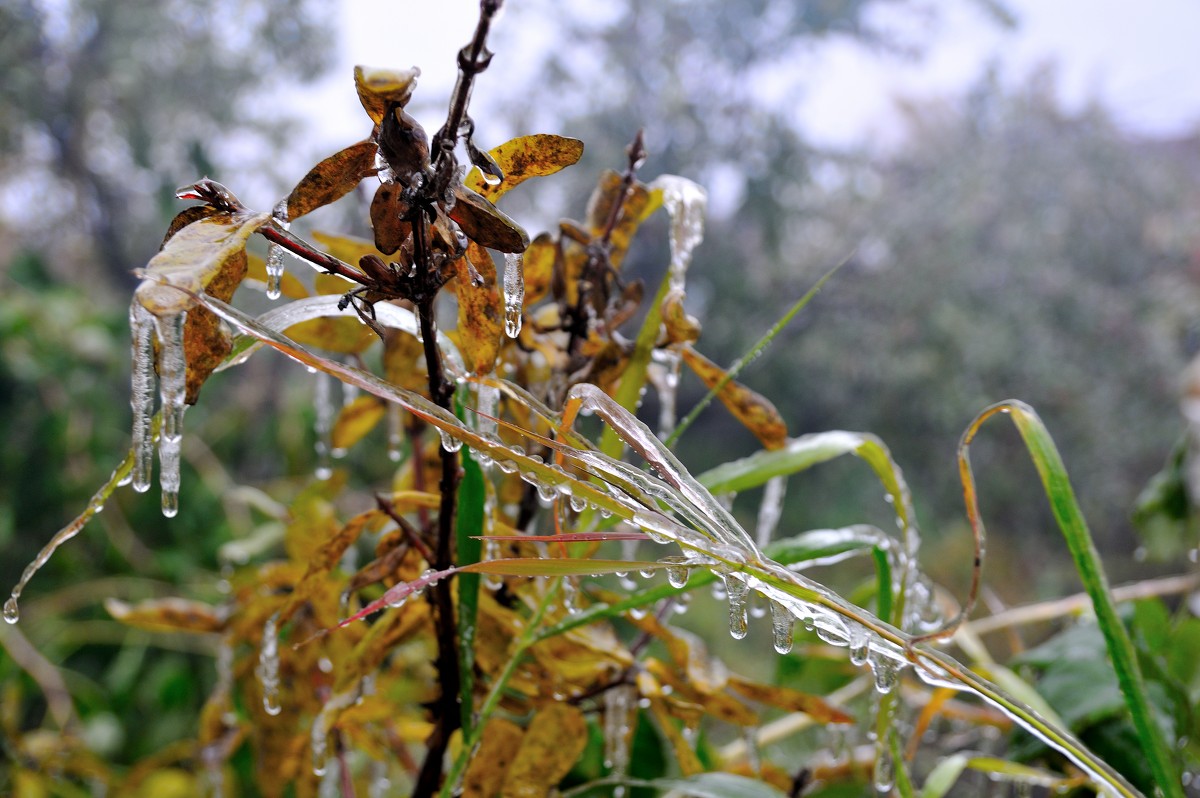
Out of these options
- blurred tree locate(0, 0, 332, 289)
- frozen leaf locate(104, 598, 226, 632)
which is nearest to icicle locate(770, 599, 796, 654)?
frozen leaf locate(104, 598, 226, 632)

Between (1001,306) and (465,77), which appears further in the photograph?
(1001,306)

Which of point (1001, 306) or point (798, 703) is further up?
point (1001, 306)

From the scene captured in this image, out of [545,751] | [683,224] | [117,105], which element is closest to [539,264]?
[683,224]

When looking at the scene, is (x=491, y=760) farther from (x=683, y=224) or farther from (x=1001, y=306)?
(x=1001, y=306)

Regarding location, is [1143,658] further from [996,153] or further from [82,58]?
[996,153]

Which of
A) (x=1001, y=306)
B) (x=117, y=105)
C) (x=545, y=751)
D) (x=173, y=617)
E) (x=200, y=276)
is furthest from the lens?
(x=1001, y=306)

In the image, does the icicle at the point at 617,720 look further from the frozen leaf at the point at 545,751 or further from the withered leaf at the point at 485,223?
the withered leaf at the point at 485,223

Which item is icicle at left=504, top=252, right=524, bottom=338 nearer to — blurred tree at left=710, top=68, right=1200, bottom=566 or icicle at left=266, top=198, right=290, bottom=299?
icicle at left=266, top=198, right=290, bottom=299

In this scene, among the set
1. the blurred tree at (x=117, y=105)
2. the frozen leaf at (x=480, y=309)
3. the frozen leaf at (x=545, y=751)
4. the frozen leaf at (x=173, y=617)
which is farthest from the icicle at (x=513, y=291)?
the blurred tree at (x=117, y=105)
